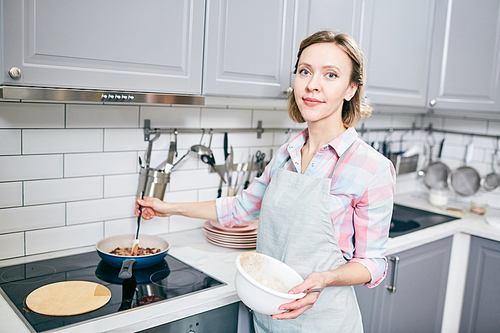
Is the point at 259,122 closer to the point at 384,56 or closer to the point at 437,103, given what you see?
the point at 384,56

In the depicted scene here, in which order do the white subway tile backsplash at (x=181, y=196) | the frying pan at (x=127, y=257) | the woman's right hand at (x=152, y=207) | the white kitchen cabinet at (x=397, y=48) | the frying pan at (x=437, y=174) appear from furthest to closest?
1. the frying pan at (x=437, y=174)
2. the white kitchen cabinet at (x=397, y=48)
3. the white subway tile backsplash at (x=181, y=196)
4. the woman's right hand at (x=152, y=207)
5. the frying pan at (x=127, y=257)

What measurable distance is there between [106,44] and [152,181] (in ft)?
2.03

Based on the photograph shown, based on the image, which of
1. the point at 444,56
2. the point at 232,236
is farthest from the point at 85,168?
the point at 444,56

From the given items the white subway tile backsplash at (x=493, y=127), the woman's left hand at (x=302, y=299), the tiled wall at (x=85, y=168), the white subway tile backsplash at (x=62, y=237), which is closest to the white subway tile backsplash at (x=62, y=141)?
the tiled wall at (x=85, y=168)

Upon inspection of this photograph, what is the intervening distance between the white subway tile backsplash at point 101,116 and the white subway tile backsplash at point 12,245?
0.43m

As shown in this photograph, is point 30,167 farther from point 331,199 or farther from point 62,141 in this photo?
point 331,199

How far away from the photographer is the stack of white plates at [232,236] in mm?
1849

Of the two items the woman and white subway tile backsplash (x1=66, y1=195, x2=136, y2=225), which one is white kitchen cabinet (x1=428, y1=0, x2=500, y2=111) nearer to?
the woman

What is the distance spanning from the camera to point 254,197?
63.1 inches

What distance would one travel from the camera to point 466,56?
8.07ft

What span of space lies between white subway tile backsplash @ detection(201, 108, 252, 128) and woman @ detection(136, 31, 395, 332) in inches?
27.4

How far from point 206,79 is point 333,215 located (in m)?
0.64

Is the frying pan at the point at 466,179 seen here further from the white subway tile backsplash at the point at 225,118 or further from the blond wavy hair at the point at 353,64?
the blond wavy hair at the point at 353,64

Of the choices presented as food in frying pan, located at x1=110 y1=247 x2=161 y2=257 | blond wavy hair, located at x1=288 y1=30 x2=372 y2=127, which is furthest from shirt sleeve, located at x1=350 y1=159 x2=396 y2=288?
food in frying pan, located at x1=110 y1=247 x2=161 y2=257
